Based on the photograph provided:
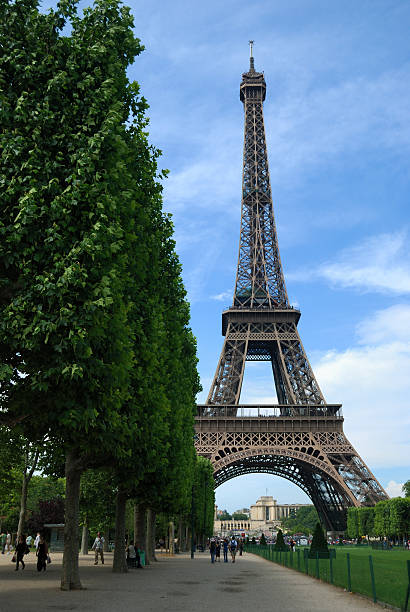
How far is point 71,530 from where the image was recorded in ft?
54.5

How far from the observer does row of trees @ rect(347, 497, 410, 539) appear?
6353cm

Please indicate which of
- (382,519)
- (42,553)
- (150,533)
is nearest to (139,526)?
(42,553)

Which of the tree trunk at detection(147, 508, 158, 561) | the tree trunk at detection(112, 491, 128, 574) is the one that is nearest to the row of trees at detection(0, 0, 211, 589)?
the tree trunk at detection(112, 491, 128, 574)

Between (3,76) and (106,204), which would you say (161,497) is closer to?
(106,204)

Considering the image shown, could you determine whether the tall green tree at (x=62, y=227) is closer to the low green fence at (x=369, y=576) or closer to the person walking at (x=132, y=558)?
the low green fence at (x=369, y=576)

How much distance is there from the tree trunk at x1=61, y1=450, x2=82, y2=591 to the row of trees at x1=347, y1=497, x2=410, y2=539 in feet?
171

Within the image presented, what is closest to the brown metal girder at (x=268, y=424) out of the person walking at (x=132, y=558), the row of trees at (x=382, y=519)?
the row of trees at (x=382, y=519)

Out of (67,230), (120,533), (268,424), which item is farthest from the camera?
(268,424)

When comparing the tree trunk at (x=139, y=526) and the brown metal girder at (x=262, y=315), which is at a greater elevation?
the brown metal girder at (x=262, y=315)

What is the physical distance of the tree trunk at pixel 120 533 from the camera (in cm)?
2362

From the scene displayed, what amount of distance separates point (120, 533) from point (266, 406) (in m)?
50.0

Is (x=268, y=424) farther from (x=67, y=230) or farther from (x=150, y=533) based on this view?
(x=67, y=230)

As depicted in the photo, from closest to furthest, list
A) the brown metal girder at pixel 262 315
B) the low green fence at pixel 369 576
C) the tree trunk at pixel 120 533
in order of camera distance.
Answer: the low green fence at pixel 369 576 < the tree trunk at pixel 120 533 < the brown metal girder at pixel 262 315

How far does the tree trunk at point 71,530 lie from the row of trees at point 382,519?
52.0 metres
